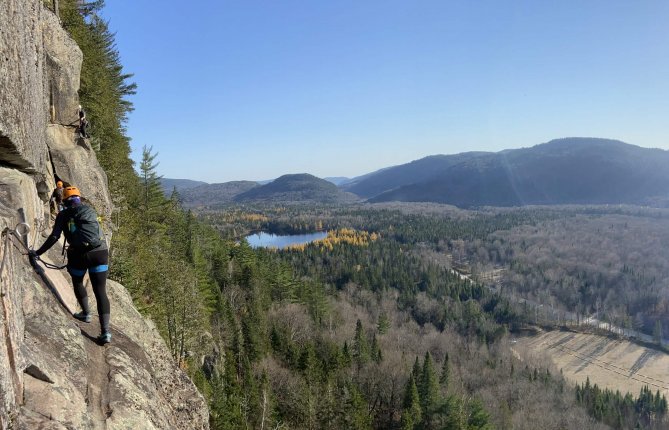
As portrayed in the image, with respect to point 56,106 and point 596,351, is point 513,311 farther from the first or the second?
point 56,106

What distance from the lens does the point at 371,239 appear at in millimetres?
169875

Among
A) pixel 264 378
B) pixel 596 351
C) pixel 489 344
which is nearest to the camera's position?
pixel 264 378

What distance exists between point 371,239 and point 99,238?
163 metres

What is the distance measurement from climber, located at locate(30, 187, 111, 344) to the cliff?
563mm

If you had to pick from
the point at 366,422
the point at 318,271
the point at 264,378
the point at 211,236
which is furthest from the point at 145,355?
the point at 318,271

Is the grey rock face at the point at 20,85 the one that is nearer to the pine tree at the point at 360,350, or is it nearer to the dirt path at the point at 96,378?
the dirt path at the point at 96,378

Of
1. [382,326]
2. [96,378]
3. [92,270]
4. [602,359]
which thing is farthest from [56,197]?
[602,359]

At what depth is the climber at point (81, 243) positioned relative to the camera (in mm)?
8047

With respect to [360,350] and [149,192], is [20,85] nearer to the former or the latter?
→ [149,192]

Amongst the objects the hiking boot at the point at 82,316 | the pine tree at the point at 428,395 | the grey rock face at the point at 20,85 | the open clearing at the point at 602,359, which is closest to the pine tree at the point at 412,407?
the pine tree at the point at 428,395

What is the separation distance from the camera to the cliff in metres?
6.20

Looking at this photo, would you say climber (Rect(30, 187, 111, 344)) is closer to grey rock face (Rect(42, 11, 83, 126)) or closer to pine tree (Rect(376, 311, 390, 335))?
grey rock face (Rect(42, 11, 83, 126))

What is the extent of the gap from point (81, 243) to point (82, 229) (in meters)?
0.31

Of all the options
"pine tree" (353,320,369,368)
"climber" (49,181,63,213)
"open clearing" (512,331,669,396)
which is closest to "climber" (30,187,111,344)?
"climber" (49,181,63,213)
